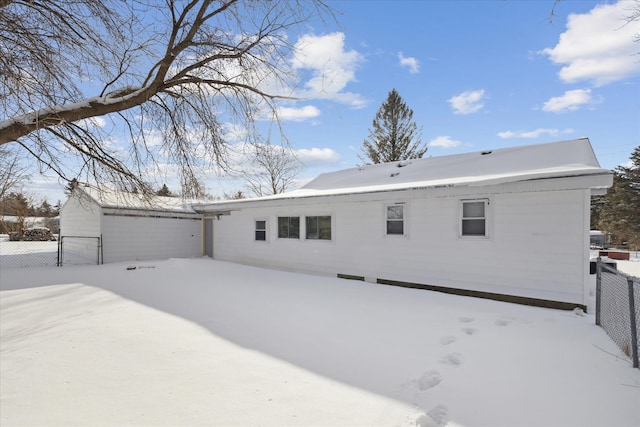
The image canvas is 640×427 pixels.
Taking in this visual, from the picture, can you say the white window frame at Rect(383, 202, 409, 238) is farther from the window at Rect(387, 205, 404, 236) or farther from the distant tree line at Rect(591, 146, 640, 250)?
the distant tree line at Rect(591, 146, 640, 250)

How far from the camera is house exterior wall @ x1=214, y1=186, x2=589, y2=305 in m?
6.73

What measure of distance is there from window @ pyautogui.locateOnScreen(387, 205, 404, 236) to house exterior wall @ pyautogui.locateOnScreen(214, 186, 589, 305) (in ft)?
0.53

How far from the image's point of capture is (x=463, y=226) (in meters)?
8.09

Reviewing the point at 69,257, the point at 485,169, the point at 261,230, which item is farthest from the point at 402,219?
the point at 69,257

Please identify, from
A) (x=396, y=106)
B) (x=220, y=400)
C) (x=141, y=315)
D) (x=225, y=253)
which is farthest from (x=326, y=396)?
(x=396, y=106)

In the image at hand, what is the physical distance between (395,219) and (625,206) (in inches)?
1112

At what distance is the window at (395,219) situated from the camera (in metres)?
9.23

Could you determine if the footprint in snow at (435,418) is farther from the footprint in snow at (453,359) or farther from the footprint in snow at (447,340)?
the footprint in snow at (447,340)

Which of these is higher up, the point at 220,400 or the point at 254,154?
the point at 254,154

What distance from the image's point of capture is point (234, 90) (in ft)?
14.9

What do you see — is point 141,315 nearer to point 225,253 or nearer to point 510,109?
point 225,253

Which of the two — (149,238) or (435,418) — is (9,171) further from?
(149,238)

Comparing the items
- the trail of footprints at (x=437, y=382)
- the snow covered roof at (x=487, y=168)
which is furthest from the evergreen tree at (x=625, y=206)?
the trail of footprints at (x=437, y=382)

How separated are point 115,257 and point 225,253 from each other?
4652 millimetres
